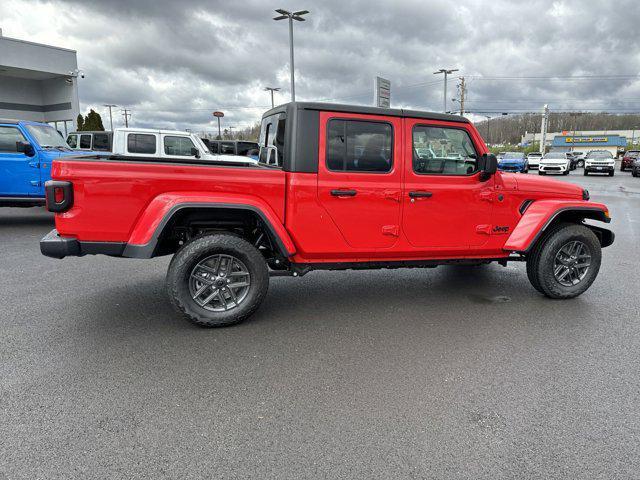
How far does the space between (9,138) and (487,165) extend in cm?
872

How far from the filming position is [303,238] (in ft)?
13.1

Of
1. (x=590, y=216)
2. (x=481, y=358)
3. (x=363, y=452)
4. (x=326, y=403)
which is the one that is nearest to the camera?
(x=363, y=452)

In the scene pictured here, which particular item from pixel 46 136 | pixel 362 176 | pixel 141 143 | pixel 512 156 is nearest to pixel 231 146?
pixel 141 143

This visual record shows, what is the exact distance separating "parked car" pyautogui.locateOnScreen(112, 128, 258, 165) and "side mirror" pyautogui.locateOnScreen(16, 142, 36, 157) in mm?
2565

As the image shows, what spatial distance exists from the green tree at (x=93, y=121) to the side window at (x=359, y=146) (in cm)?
4107

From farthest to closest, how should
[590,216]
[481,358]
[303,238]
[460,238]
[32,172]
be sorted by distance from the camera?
1. [32,172]
2. [590,216]
3. [460,238]
4. [303,238]
5. [481,358]

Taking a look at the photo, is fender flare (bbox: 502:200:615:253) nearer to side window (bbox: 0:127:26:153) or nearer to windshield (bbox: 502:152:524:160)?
side window (bbox: 0:127:26:153)

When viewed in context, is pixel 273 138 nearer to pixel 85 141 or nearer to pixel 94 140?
pixel 94 140

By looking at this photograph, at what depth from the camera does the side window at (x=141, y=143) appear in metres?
11.3

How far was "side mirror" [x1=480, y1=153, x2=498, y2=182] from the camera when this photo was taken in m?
4.32

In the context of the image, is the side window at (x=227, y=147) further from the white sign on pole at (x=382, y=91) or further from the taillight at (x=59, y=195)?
the taillight at (x=59, y=195)

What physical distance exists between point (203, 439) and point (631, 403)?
2.64 metres

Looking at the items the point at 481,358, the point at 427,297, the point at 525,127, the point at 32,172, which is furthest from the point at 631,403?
the point at 525,127

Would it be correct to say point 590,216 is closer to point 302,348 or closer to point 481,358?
point 481,358
